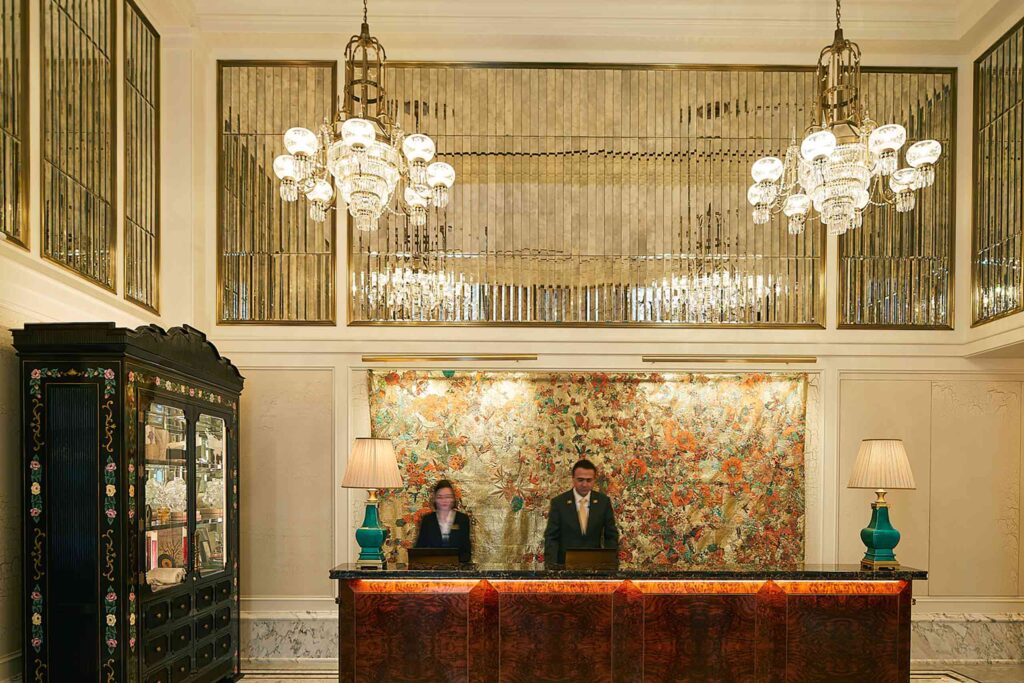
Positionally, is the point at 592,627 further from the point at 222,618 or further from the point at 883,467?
the point at 222,618

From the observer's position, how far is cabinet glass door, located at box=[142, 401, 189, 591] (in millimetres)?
5059

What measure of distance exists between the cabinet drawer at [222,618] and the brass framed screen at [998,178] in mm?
6359

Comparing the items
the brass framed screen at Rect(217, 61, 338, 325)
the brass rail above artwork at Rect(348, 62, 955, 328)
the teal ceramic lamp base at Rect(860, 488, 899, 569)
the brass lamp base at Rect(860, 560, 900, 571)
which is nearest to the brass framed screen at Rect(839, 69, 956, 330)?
the brass rail above artwork at Rect(348, 62, 955, 328)

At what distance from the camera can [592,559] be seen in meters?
5.76

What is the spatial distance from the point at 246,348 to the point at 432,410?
5.52 ft

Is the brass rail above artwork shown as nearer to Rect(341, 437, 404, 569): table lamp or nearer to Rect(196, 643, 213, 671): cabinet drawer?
Rect(341, 437, 404, 569): table lamp

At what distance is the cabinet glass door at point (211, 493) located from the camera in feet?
19.6

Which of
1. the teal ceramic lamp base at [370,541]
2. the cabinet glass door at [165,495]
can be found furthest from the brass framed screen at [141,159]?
the teal ceramic lamp base at [370,541]

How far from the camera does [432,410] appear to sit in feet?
25.1

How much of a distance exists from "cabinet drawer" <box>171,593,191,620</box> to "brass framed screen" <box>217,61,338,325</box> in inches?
104

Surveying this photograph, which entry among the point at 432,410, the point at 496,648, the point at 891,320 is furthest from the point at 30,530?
the point at 891,320

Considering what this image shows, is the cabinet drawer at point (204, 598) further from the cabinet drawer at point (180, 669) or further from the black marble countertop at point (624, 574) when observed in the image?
the black marble countertop at point (624, 574)

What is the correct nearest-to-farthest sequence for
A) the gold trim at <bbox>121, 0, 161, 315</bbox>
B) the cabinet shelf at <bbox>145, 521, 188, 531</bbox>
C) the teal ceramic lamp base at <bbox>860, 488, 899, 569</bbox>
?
the cabinet shelf at <bbox>145, 521, 188, 531</bbox>
the teal ceramic lamp base at <bbox>860, 488, 899, 569</bbox>
the gold trim at <bbox>121, 0, 161, 315</bbox>

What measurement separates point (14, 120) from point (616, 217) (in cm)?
467
